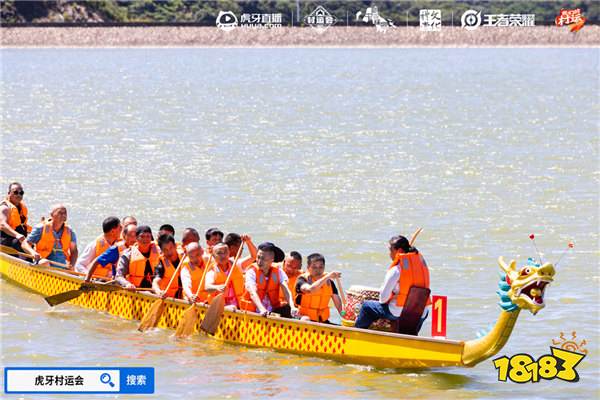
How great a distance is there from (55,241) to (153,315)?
3632mm

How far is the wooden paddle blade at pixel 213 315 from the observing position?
18.0 m

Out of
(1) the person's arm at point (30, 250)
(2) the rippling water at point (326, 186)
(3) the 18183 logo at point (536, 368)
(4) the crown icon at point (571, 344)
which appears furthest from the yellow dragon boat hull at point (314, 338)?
(4) the crown icon at point (571, 344)

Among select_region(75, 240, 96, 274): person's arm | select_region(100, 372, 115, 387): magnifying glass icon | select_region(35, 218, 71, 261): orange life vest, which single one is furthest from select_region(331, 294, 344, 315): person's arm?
select_region(35, 218, 71, 261): orange life vest

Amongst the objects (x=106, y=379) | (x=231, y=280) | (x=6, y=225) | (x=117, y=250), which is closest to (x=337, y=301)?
(x=231, y=280)

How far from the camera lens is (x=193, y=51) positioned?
13212 cm

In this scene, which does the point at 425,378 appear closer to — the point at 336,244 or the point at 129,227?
the point at 129,227

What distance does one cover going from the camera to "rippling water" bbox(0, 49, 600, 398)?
17.9 meters

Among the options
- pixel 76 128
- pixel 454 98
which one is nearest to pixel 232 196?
pixel 76 128

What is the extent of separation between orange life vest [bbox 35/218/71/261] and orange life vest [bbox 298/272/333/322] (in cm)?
593

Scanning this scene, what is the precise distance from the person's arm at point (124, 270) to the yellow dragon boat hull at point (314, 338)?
16 centimetres

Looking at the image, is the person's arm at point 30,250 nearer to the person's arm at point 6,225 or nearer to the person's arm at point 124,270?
the person's arm at point 6,225

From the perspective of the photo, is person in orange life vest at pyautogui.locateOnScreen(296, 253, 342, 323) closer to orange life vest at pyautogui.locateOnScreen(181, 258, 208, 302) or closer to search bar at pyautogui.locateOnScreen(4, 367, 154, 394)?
orange life vest at pyautogui.locateOnScreen(181, 258, 208, 302)

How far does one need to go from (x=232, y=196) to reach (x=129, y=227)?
1427 cm

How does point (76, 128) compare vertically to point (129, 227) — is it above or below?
above
